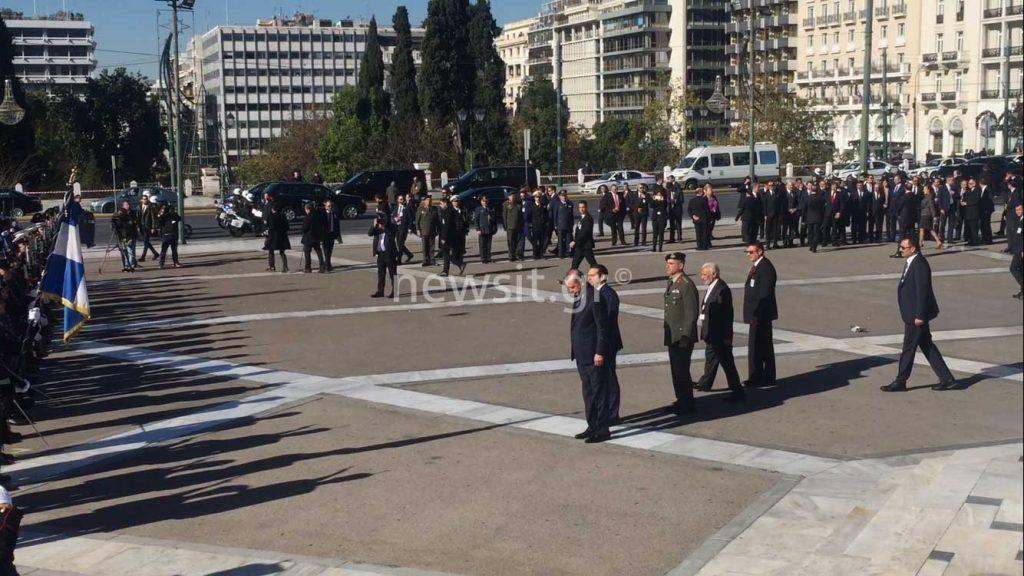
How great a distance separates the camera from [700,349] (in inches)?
617

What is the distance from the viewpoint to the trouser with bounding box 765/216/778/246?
28.2m

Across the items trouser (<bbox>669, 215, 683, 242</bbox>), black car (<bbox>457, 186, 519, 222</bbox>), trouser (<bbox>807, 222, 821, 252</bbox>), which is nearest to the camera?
trouser (<bbox>807, 222, 821, 252</bbox>)

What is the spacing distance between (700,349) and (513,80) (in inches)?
6109

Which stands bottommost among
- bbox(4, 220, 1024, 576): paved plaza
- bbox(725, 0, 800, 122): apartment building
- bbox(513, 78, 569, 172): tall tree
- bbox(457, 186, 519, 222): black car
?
bbox(4, 220, 1024, 576): paved plaza

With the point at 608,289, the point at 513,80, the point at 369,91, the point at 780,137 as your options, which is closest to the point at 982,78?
the point at 780,137

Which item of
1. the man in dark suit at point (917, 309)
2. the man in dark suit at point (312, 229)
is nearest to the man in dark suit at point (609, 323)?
the man in dark suit at point (917, 309)

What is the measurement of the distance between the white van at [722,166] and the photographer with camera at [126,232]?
106ft

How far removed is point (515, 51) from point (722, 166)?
4567 inches

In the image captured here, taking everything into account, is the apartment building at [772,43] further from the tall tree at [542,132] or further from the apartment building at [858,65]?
the tall tree at [542,132]

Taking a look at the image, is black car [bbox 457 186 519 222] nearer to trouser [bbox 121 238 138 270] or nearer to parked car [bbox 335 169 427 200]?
parked car [bbox 335 169 427 200]

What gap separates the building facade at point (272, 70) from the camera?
154375 mm

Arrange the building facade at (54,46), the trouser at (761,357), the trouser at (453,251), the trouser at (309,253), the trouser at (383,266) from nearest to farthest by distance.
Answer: the trouser at (761,357), the trouser at (383,266), the trouser at (453,251), the trouser at (309,253), the building facade at (54,46)

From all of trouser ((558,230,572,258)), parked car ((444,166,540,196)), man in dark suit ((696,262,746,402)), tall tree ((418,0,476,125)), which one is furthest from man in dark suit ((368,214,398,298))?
tall tree ((418,0,476,125))

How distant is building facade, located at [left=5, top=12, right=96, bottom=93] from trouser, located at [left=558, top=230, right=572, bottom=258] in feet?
439
